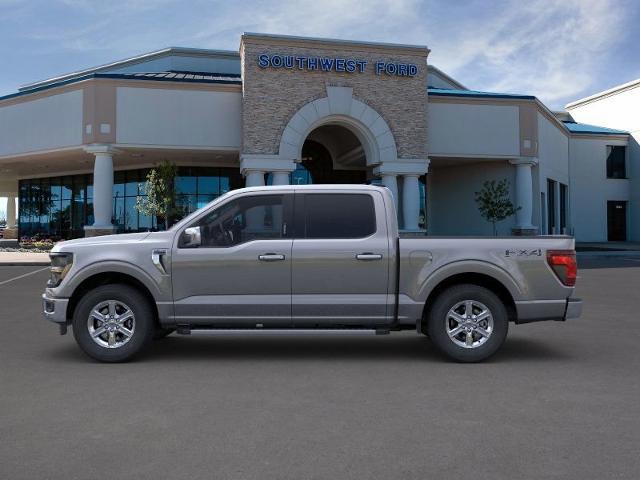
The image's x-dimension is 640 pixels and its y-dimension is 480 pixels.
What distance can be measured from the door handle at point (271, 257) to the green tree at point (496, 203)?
25.8 m

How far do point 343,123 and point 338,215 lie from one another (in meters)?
22.6

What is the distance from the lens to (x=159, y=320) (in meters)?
7.15

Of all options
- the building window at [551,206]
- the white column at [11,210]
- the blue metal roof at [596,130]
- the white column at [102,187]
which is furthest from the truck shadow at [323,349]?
the white column at [11,210]

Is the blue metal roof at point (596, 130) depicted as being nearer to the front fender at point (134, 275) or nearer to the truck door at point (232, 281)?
the truck door at point (232, 281)

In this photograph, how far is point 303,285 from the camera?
23.2 feet

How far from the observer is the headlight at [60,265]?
716 cm

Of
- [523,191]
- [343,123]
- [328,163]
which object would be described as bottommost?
[523,191]

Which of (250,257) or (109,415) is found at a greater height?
(250,257)

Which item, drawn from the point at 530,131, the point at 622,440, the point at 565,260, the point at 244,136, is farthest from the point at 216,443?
the point at 530,131

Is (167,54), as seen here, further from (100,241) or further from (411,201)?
(100,241)

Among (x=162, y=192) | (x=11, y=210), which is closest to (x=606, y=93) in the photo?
(x=162, y=192)

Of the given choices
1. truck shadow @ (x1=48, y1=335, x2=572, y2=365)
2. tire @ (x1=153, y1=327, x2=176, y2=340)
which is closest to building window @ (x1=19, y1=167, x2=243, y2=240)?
tire @ (x1=153, y1=327, x2=176, y2=340)

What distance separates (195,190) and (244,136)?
331 inches

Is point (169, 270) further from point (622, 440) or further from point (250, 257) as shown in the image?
point (622, 440)
